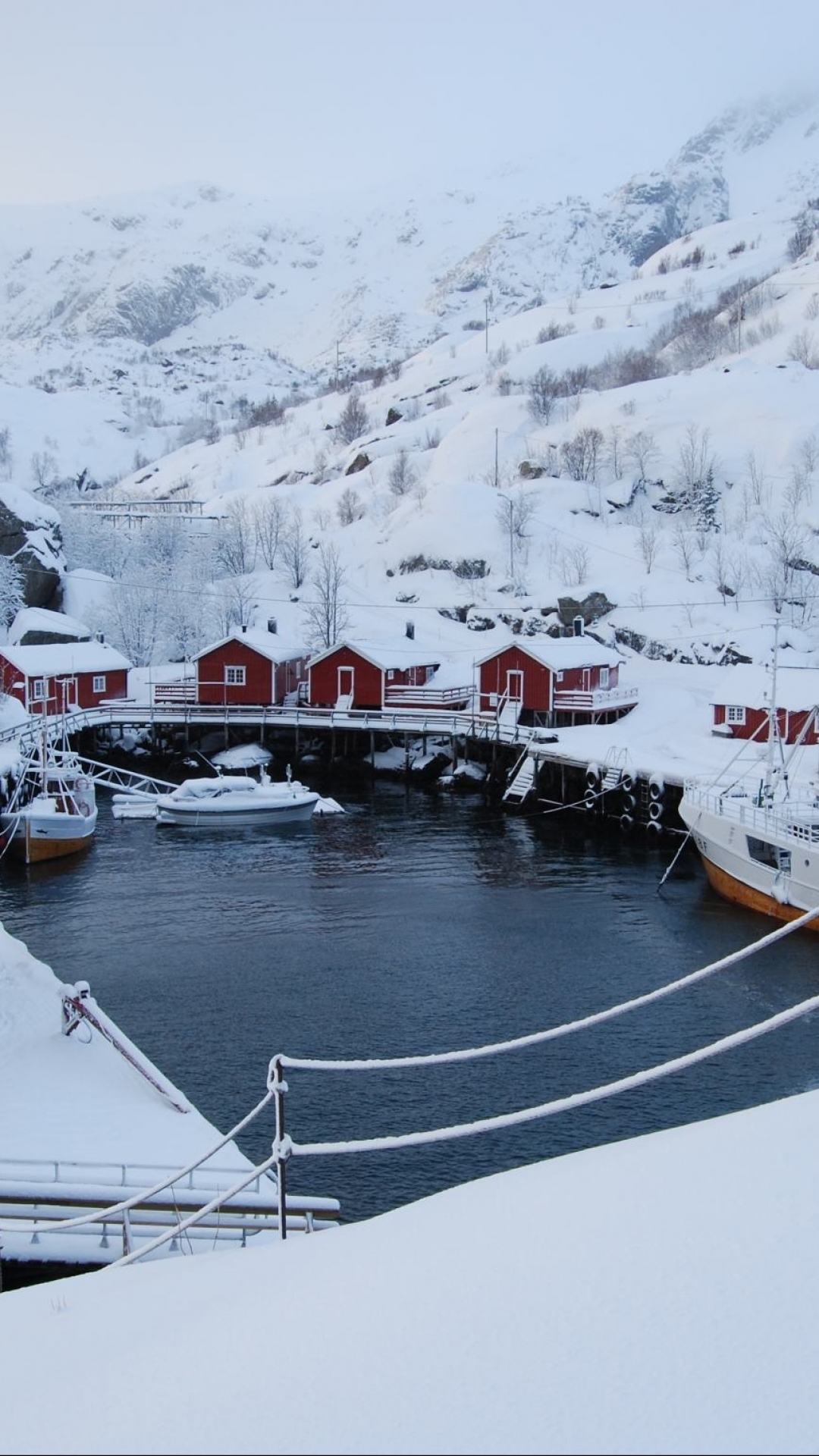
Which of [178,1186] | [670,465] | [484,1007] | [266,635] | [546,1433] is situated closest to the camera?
[546,1433]

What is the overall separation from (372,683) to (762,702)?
68.0 feet

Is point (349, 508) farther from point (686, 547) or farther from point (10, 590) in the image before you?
point (10, 590)

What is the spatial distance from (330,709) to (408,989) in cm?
3437

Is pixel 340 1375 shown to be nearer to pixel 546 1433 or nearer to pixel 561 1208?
pixel 546 1433

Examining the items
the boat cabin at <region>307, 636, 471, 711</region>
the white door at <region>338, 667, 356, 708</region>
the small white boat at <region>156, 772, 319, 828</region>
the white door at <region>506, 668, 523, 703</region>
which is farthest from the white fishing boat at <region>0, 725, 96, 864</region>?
the white door at <region>506, 668, 523, 703</region>

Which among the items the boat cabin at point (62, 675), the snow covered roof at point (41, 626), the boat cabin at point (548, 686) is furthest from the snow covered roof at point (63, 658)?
the boat cabin at point (548, 686)

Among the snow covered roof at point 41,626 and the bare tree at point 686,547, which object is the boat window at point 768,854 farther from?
the bare tree at point 686,547

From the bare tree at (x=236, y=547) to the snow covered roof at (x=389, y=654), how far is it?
104ft

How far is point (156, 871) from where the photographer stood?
37.8 metres

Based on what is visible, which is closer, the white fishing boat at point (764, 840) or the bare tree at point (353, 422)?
the white fishing boat at point (764, 840)

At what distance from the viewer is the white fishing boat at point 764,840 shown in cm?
3281

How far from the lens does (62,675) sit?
5844cm

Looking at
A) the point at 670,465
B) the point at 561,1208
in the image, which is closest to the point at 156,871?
the point at 561,1208

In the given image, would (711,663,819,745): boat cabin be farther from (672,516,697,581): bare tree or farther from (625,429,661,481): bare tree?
Result: (625,429,661,481): bare tree
